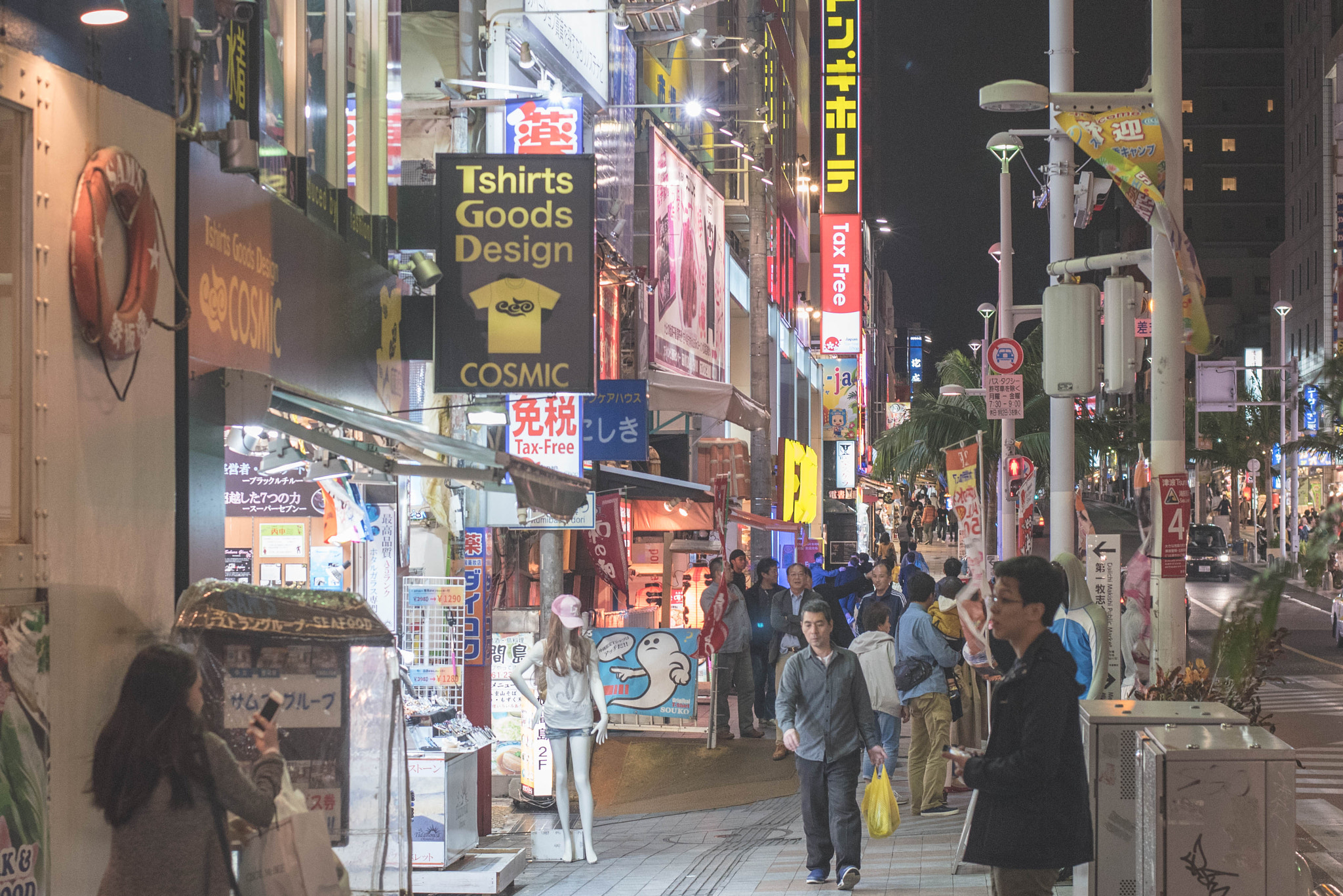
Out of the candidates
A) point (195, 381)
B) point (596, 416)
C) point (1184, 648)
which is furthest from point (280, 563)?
point (1184, 648)

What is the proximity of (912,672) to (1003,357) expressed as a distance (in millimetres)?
11803

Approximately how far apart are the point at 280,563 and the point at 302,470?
9.32ft

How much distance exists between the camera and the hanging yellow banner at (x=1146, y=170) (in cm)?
968

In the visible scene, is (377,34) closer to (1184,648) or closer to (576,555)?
(1184,648)

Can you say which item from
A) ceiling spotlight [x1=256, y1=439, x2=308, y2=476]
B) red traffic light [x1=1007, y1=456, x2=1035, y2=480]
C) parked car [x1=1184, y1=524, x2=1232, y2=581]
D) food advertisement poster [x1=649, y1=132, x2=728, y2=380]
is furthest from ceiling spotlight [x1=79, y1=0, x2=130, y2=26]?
parked car [x1=1184, y1=524, x2=1232, y2=581]

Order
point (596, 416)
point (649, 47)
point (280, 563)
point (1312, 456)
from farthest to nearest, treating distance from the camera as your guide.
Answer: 1. point (1312, 456)
2. point (649, 47)
3. point (596, 416)
4. point (280, 563)

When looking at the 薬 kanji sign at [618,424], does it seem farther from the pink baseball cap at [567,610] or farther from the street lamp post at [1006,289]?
the street lamp post at [1006,289]

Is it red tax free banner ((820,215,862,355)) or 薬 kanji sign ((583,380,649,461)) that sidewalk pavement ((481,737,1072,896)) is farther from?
red tax free banner ((820,215,862,355))

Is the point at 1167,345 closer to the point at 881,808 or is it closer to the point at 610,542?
the point at 881,808

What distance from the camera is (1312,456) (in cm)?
5897

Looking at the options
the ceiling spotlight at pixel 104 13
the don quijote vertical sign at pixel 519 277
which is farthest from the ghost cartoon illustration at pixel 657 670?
the ceiling spotlight at pixel 104 13

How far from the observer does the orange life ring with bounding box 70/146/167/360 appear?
616 centimetres

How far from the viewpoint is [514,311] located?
441 inches

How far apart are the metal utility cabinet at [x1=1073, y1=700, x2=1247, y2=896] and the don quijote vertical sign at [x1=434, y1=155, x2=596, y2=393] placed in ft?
17.4
